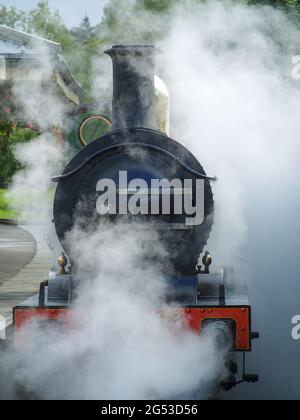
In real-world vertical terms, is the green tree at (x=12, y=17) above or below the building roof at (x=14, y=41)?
above

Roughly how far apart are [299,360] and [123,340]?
2.08 metres

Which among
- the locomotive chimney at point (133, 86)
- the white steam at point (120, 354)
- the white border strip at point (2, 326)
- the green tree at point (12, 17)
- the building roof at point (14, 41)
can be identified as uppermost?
the green tree at point (12, 17)

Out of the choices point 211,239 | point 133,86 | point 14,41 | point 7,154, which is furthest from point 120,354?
point 7,154

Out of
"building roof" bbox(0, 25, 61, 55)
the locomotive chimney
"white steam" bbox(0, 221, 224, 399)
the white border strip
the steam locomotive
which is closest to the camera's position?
"white steam" bbox(0, 221, 224, 399)

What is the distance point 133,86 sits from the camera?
7.04 meters

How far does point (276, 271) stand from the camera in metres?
8.84

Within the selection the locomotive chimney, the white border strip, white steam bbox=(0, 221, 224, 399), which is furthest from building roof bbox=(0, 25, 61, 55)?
white steam bbox=(0, 221, 224, 399)

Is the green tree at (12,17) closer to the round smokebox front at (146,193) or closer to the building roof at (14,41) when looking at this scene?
the building roof at (14,41)

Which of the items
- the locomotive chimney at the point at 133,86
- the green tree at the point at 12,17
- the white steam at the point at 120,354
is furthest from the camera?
the green tree at the point at 12,17

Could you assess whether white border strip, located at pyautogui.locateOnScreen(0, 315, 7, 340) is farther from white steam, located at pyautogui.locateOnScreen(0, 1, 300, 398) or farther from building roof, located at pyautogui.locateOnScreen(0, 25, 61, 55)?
building roof, located at pyautogui.locateOnScreen(0, 25, 61, 55)

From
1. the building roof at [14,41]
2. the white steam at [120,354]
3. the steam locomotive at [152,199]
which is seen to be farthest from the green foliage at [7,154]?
the white steam at [120,354]

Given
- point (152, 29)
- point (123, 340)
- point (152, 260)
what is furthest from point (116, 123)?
point (152, 29)

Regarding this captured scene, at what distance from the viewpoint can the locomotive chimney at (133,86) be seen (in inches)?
276

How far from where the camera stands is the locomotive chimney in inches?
276
